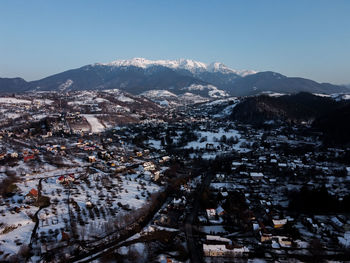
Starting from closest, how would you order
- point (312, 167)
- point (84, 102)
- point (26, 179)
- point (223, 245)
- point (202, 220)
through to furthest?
point (223, 245)
point (202, 220)
point (26, 179)
point (312, 167)
point (84, 102)

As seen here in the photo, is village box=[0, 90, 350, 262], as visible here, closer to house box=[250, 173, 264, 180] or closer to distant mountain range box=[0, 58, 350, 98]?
house box=[250, 173, 264, 180]

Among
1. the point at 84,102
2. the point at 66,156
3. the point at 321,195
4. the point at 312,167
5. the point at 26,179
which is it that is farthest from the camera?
the point at 84,102

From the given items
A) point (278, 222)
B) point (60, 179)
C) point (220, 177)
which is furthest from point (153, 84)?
point (278, 222)

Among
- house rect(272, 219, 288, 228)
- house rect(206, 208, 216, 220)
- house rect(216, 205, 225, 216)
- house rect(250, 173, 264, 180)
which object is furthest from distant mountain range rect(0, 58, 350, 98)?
house rect(272, 219, 288, 228)

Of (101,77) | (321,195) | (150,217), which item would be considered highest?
(101,77)

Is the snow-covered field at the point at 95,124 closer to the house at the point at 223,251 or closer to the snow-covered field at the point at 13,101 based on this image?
the snow-covered field at the point at 13,101

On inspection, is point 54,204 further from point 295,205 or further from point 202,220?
point 295,205

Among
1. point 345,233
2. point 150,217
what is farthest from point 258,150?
point 150,217

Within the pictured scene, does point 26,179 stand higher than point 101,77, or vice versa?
point 101,77

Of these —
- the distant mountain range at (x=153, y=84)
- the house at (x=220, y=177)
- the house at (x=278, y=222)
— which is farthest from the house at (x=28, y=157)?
the distant mountain range at (x=153, y=84)
